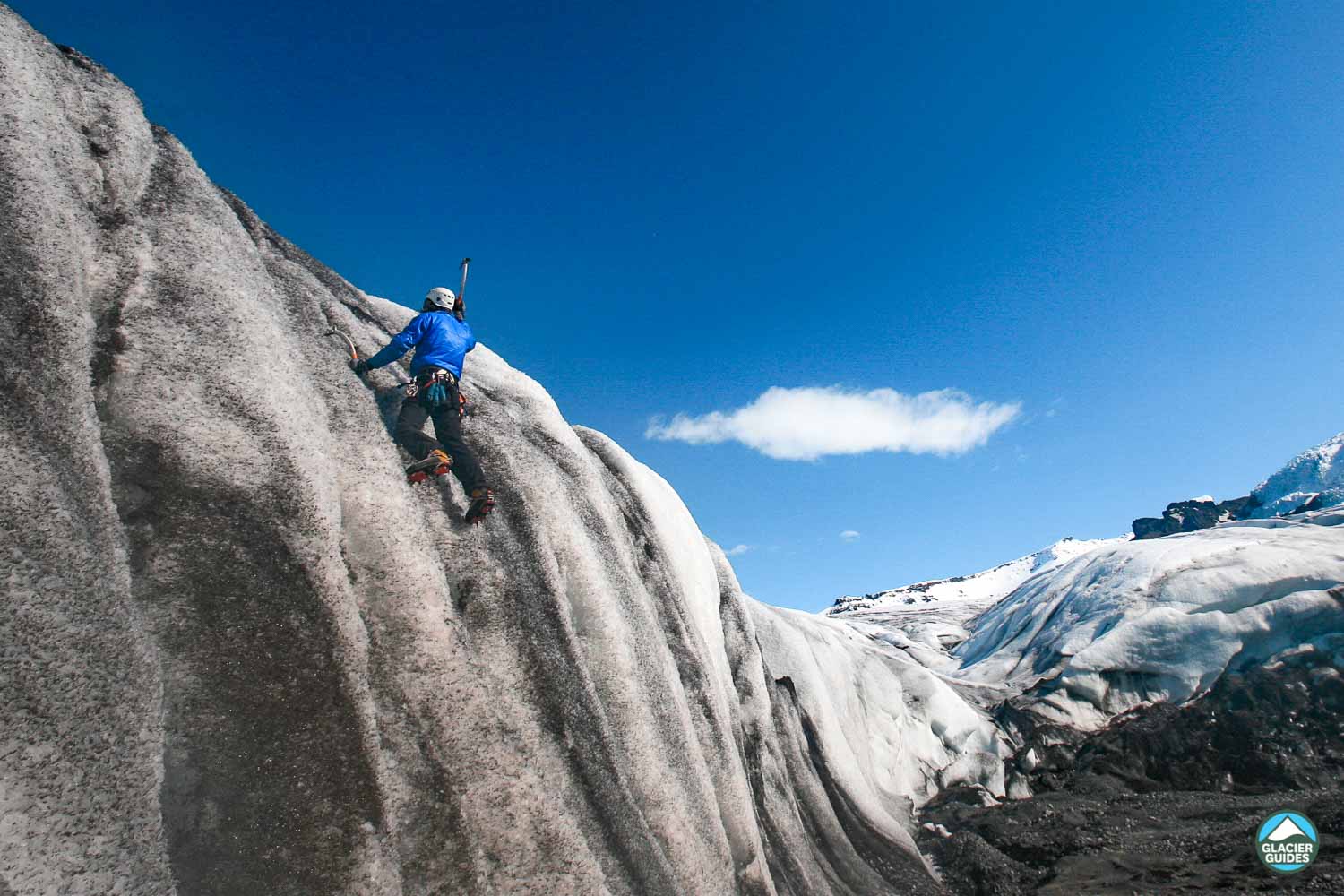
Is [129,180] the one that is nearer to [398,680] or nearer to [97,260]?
[97,260]

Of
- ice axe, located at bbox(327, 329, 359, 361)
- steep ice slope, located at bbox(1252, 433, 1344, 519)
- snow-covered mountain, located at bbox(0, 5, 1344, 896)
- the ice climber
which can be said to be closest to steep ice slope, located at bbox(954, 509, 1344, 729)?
snow-covered mountain, located at bbox(0, 5, 1344, 896)

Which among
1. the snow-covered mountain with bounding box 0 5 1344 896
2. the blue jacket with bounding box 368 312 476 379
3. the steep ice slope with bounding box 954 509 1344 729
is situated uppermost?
the blue jacket with bounding box 368 312 476 379

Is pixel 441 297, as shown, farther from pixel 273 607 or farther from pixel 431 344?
pixel 273 607

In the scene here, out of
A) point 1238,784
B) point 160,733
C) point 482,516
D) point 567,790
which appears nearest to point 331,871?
point 160,733

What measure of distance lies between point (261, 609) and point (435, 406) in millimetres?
2910

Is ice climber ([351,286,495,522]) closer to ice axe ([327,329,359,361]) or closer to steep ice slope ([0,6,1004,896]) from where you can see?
ice axe ([327,329,359,361])

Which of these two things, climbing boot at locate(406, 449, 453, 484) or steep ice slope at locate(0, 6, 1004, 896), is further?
climbing boot at locate(406, 449, 453, 484)

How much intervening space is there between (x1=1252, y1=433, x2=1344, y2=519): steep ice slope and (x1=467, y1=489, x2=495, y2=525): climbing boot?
228 feet

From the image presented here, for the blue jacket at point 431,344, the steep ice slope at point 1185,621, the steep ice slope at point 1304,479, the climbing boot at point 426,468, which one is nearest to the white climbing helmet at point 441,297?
the blue jacket at point 431,344

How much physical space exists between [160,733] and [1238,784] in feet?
78.2

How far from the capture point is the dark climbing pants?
21.2 feet

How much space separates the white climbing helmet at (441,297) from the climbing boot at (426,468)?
247 centimetres

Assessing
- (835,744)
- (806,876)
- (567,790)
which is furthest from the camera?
(835,744)

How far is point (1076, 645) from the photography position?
26.1m
